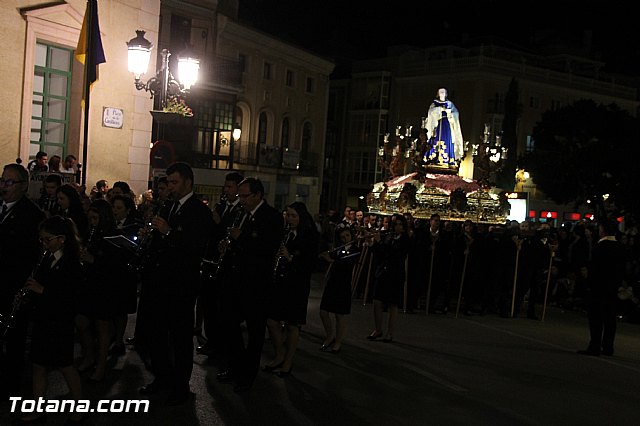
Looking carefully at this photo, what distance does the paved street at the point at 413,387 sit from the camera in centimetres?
738

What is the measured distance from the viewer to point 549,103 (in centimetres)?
5678

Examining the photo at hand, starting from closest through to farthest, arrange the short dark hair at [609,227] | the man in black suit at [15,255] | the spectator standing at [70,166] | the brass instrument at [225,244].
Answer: the man in black suit at [15,255] → the brass instrument at [225,244] → the short dark hair at [609,227] → the spectator standing at [70,166]

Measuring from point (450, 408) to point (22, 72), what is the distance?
10.5 metres

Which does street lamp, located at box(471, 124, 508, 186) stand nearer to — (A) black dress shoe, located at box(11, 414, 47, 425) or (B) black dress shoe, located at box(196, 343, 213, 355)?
(B) black dress shoe, located at box(196, 343, 213, 355)

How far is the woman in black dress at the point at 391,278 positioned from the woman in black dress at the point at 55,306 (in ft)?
19.2

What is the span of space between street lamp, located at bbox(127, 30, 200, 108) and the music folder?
5833 millimetres

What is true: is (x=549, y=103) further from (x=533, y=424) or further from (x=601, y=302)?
(x=533, y=424)

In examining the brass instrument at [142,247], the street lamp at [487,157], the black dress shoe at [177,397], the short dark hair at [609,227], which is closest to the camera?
the black dress shoe at [177,397]

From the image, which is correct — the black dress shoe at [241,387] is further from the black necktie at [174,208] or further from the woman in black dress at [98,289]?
the black necktie at [174,208]

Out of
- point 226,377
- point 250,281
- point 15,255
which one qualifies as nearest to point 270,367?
point 226,377

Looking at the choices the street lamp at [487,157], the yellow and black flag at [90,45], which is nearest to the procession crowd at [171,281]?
the yellow and black flag at [90,45]

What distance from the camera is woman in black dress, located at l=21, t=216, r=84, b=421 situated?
6.46 metres

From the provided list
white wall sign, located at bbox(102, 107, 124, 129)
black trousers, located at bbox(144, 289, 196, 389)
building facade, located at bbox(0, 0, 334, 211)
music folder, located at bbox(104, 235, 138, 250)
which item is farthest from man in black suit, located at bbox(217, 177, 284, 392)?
white wall sign, located at bbox(102, 107, 124, 129)

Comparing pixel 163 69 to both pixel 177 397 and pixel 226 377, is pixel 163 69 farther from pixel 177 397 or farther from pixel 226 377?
pixel 177 397
